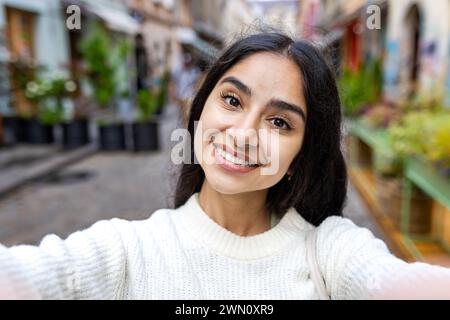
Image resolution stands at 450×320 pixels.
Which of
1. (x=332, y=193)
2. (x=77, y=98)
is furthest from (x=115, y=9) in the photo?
(x=332, y=193)

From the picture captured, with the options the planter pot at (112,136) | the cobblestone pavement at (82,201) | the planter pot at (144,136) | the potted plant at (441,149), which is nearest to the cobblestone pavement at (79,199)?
the cobblestone pavement at (82,201)

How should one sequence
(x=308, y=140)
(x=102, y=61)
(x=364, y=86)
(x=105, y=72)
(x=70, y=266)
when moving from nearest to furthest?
(x=70, y=266)
(x=308, y=140)
(x=364, y=86)
(x=102, y=61)
(x=105, y=72)

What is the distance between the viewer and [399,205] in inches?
149

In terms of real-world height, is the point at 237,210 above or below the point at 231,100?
below

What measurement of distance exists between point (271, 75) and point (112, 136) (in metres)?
7.04

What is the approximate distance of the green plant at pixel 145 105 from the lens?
7691mm

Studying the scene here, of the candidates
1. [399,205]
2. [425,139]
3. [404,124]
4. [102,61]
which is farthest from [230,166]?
[102,61]

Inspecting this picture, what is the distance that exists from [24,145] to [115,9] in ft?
10.4

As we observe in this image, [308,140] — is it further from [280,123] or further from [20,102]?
[20,102]

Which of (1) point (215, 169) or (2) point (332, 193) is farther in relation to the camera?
(2) point (332, 193)

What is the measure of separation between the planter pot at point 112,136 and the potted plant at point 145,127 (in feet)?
0.89
